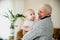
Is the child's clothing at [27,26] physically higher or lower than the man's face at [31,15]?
lower

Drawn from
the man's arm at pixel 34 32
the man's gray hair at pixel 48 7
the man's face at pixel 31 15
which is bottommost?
the man's arm at pixel 34 32

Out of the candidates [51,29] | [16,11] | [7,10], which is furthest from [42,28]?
[7,10]

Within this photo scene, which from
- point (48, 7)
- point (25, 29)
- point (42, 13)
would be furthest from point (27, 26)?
point (48, 7)

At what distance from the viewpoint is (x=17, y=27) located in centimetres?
176

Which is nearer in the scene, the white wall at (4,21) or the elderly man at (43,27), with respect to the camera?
the elderly man at (43,27)

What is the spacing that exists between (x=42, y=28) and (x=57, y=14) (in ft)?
0.91

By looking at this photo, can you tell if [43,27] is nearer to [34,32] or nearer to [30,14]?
[34,32]

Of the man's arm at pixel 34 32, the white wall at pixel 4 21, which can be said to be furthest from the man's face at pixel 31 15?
the white wall at pixel 4 21

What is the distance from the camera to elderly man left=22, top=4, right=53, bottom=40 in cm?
168

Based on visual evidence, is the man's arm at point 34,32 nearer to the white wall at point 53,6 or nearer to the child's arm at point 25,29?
the child's arm at point 25,29

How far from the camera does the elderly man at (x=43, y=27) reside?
1.68m

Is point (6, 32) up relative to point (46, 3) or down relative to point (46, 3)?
down

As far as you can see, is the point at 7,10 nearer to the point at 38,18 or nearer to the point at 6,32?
the point at 6,32

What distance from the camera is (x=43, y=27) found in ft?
5.53
